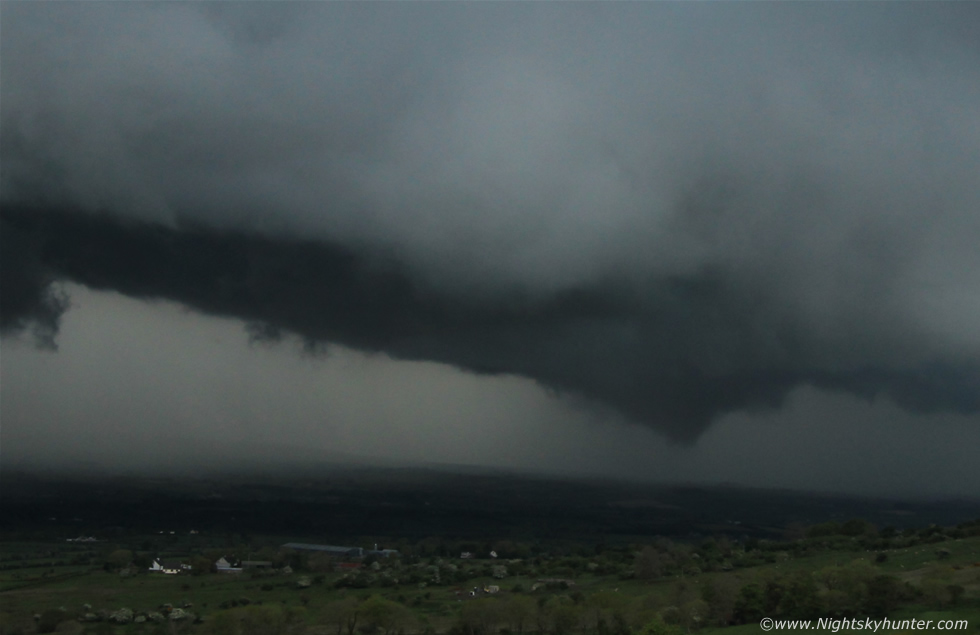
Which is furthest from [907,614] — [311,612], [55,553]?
[55,553]

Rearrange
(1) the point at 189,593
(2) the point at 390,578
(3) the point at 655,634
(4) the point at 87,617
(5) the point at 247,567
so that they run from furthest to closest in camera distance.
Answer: (5) the point at 247,567, (2) the point at 390,578, (1) the point at 189,593, (4) the point at 87,617, (3) the point at 655,634

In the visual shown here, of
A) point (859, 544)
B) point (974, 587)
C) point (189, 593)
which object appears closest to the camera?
point (974, 587)

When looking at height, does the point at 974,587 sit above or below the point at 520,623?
above

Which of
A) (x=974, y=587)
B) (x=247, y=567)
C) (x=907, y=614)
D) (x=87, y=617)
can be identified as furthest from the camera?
(x=247, y=567)

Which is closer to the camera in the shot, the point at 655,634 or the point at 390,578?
the point at 655,634

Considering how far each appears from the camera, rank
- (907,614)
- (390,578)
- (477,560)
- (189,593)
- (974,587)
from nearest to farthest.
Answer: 1. (907,614)
2. (974,587)
3. (189,593)
4. (390,578)
5. (477,560)

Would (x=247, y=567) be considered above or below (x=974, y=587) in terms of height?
below

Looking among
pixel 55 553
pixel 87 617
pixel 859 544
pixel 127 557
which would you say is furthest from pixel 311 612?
pixel 55 553

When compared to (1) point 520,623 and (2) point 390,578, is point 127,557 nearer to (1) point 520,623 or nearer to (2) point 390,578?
(2) point 390,578

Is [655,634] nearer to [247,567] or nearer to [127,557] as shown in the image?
[247,567]
